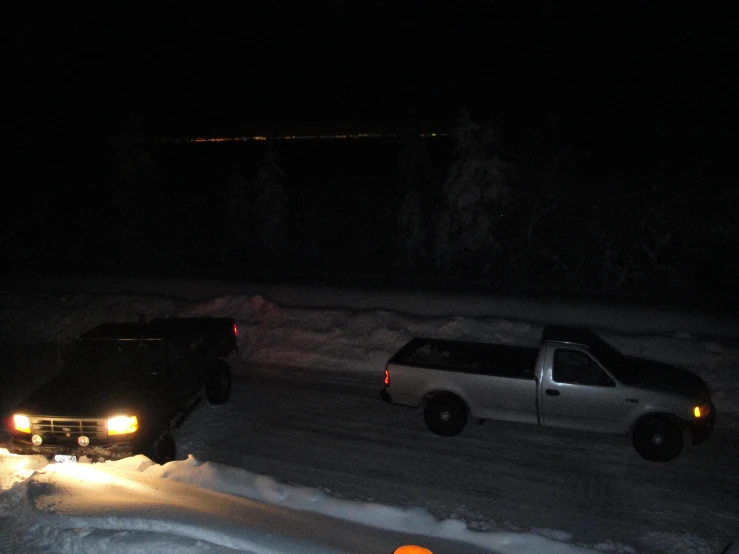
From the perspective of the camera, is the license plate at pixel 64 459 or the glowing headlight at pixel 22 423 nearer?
the license plate at pixel 64 459

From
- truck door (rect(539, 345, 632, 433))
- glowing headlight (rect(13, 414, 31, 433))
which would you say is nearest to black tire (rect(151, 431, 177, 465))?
glowing headlight (rect(13, 414, 31, 433))

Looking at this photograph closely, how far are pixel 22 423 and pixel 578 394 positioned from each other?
725 centimetres

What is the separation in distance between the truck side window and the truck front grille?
5.99 metres

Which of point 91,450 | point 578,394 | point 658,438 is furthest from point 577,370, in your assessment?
point 91,450

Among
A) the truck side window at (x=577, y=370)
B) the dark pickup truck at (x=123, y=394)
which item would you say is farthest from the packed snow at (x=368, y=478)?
the truck side window at (x=577, y=370)

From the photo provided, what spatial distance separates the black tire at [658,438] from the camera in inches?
314

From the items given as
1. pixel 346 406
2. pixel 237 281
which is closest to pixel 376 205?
pixel 237 281

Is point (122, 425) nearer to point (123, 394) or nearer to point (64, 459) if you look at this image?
point (123, 394)

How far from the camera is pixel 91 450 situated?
7285 millimetres

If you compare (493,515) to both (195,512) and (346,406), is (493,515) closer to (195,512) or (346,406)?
(195,512)

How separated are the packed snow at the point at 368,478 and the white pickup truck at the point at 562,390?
1.30 feet

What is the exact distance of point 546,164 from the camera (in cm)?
1839

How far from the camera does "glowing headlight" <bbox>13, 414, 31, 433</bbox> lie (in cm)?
745

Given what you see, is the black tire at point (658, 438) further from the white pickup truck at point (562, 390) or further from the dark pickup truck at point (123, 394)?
the dark pickup truck at point (123, 394)
